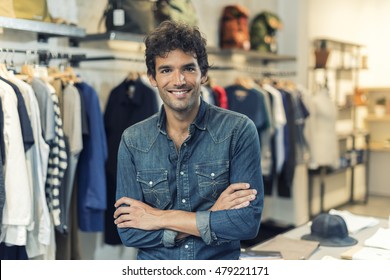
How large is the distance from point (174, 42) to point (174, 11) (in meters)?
2.01

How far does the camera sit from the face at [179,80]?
1398mm

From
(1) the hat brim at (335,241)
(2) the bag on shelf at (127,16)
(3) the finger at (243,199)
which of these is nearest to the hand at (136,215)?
(3) the finger at (243,199)

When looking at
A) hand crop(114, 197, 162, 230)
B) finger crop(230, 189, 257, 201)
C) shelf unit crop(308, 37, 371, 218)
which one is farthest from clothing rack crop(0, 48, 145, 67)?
shelf unit crop(308, 37, 371, 218)

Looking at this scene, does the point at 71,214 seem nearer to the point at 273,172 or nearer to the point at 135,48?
the point at 135,48

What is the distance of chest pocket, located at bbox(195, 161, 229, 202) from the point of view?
1.42 meters

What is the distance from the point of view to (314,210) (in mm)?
5574

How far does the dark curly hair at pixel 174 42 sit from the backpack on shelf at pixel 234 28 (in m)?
2.70

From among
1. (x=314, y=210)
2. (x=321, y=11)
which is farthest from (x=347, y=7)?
(x=314, y=210)

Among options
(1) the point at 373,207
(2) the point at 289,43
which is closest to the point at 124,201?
(2) the point at 289,43

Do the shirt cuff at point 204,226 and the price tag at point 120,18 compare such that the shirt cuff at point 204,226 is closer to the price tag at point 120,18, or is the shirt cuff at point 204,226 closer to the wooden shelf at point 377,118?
the price tag at point 120,18

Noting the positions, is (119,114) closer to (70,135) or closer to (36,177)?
(70,135)

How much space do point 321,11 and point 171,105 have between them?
467cm

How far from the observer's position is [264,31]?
444cm

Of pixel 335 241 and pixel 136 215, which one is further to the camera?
pixel 335 241
